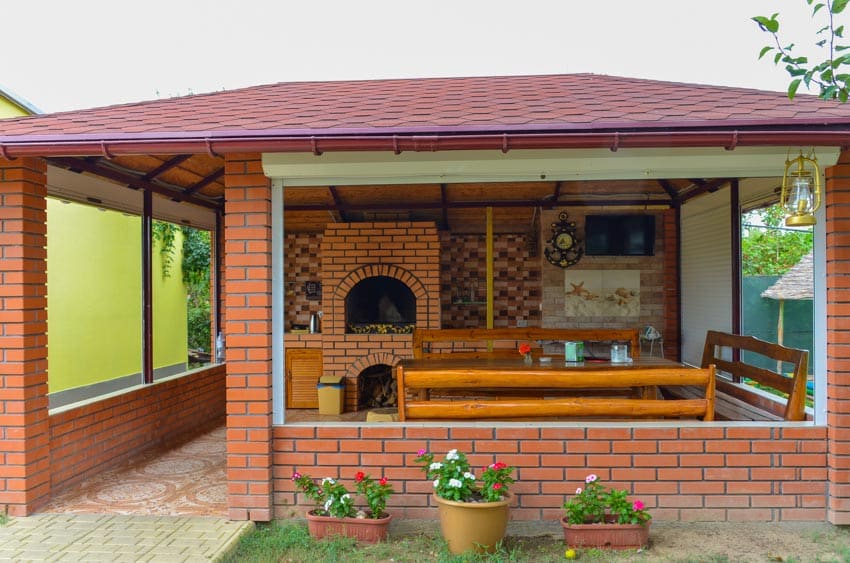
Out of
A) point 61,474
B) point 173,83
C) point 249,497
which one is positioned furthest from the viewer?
point 173,83

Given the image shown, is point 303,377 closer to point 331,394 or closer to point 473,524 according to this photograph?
point 331,394

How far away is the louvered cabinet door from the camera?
853cm

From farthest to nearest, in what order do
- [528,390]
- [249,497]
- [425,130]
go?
[528,390] < [249,497] < [425,130]

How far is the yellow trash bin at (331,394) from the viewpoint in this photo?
26.4 ft

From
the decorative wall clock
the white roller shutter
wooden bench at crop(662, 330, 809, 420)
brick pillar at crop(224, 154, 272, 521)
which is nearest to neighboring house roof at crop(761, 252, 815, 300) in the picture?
→ the white roller shutter

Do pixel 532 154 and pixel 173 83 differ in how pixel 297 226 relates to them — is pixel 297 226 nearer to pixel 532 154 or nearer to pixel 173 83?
pixel 532 154

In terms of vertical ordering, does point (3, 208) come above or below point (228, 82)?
below

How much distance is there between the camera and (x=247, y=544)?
3867 mm

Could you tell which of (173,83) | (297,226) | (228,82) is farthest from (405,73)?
(297,226)

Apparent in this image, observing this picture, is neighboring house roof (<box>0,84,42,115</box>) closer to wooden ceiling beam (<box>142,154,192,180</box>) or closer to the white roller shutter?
wooden ceiling beam (<box>142,154,192,180</box>)

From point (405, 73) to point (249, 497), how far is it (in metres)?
35.6

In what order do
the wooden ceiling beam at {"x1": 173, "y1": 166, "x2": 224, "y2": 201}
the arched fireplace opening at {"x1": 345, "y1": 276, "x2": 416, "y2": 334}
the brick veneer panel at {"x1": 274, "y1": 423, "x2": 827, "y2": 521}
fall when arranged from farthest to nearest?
the arched fireplace opening at {"x1": 345, "y1": 276, "x2": 416, "y2": 334}, the wooden ceiling beam at {"x1": 173, "y1": 166, "x2": 224, "y2": 201}, the brick veneer panel at {"x1": 274, "y1": 423, "x2": 827, "y2": 521}

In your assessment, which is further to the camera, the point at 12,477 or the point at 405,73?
the point at 405,73

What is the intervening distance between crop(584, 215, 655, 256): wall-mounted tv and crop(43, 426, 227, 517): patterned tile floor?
5.15 meters
